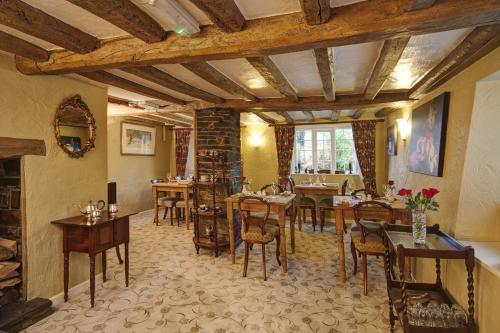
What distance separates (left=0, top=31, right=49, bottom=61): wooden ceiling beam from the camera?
1995 millimetres

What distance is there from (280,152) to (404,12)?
5.33 metres

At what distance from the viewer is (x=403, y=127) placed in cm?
430

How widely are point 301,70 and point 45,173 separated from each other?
108 inches

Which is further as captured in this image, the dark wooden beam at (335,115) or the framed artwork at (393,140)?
the dark wooden beam at (335,115)

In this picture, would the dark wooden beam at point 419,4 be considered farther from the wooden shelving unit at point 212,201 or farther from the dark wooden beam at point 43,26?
the wooden shelving unit at point 212,201

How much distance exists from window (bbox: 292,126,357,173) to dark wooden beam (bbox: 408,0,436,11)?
5.20 metres

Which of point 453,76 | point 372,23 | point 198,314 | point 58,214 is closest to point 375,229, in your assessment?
point 453,76

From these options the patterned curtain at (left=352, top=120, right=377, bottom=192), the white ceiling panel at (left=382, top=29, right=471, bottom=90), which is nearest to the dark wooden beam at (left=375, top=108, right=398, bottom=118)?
the patterned curtain at (left=352, top=120, right=377, bottom=192)

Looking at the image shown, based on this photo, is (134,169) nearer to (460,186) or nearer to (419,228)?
(419,228)

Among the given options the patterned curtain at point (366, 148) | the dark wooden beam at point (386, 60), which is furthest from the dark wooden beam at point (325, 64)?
the patterned curtain at point (366, 148)

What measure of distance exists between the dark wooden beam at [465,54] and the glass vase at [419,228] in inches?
50.6

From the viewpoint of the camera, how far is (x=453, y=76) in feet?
8.71

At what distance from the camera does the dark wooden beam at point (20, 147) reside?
91.4 inches

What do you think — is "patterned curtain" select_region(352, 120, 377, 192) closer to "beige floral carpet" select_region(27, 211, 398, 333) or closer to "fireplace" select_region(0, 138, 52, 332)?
"beige floral carpet" select_region(27, 211, 398, 333)
